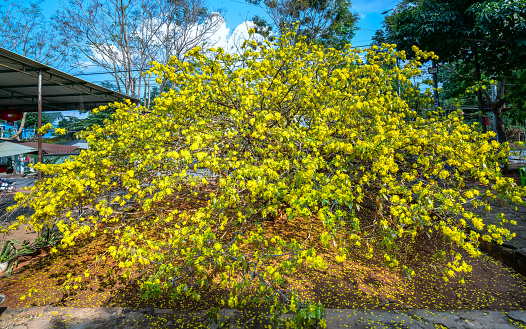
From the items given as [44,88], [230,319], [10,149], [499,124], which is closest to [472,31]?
[499,124]

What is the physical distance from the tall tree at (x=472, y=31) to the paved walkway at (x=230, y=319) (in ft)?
17.5

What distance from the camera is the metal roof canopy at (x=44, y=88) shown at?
16.4ft

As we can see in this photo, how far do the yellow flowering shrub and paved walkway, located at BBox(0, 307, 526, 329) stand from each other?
259 mm

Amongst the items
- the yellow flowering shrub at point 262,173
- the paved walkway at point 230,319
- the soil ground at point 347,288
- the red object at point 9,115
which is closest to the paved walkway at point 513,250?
the soil ground at point 347,288

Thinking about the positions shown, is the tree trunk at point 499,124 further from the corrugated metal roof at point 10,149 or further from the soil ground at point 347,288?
the corrugated metal roof at point 10,149

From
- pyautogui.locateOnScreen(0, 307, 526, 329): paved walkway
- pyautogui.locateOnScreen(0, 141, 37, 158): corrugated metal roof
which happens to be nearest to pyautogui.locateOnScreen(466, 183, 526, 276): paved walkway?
pyautogui.locateOnScreen(0, 307, 526, 329): paved walkway

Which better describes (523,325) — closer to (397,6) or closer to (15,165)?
(397,6)

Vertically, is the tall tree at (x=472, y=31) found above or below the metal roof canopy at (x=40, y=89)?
above

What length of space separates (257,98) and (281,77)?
2.27ft

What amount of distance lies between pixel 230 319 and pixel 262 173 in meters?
1.38

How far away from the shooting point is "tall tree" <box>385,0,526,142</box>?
6.49 meters

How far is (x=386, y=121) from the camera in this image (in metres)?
3.78

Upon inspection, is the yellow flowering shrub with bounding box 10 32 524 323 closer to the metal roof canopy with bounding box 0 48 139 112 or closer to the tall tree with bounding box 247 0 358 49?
the metal roof canopy with bounding box 0 48 139 112

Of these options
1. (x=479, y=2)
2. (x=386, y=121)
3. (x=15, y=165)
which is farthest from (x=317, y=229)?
(x=15, y=165)
